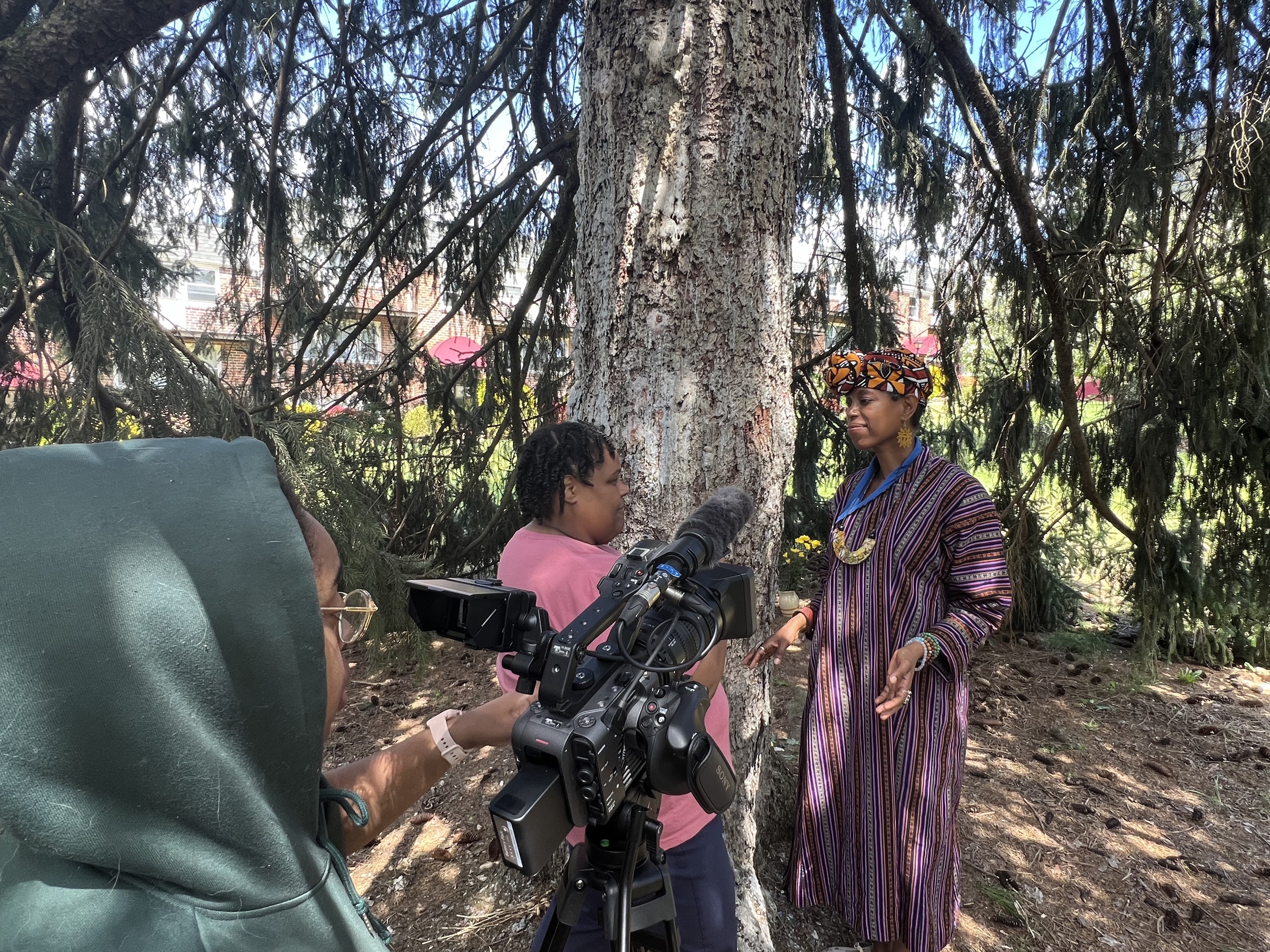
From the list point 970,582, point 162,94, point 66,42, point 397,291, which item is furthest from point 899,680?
point 162,94

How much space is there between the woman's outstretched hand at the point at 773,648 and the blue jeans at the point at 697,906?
1.85 feet

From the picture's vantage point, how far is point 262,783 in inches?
28.7

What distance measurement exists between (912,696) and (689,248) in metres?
1.31

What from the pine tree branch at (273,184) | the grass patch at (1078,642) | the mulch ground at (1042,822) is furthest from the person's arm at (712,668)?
the grass patch at (1078,642)

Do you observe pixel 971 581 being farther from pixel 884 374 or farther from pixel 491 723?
pixel 491 723

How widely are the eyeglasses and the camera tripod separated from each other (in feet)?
1.35

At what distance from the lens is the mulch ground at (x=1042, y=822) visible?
236 cm

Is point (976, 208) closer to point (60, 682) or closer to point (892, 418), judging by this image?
point (892, 418)

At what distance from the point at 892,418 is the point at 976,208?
7.24 feet

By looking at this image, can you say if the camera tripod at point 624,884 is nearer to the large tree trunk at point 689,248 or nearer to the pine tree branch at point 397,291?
the large tree trunk at point 689,248

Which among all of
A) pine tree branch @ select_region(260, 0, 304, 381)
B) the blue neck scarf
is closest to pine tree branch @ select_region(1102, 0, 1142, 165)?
the blue neck scarf

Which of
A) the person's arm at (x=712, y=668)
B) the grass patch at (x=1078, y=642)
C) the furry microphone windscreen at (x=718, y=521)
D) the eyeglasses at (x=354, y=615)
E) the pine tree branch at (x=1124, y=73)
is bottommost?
the grass patch at (x=1078, y=642)

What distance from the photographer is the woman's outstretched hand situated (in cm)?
204

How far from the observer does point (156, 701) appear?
64 centimetres
